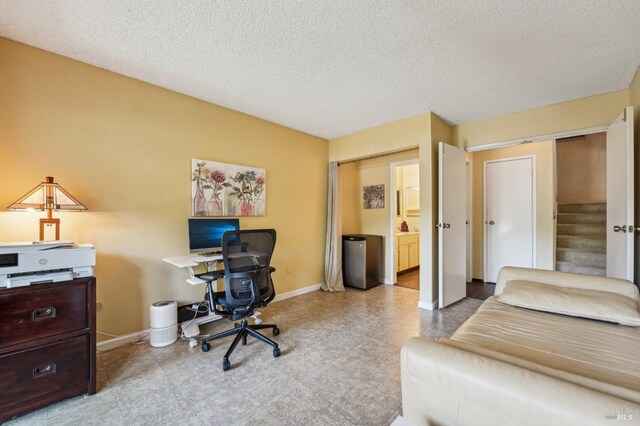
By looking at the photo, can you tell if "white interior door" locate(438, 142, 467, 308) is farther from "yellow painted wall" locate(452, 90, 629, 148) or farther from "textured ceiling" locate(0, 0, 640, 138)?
"textured ceiling" locate(0, 0, 640, 138)

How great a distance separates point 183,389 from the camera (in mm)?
1813

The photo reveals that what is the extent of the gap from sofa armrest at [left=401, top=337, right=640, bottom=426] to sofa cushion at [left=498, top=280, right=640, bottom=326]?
1234 mm

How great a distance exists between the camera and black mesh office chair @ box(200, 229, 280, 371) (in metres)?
2.16

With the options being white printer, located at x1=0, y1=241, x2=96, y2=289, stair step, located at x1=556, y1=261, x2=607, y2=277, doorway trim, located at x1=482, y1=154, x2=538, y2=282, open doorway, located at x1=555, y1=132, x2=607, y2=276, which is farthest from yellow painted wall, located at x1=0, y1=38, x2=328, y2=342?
open doorway, located at x1=555, y1=132, x2=607, y2=276

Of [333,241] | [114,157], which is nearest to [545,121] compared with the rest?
[333,241]

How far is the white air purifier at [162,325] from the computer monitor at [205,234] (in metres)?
0.57

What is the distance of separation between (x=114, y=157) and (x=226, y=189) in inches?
42.0

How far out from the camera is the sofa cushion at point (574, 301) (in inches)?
60.0

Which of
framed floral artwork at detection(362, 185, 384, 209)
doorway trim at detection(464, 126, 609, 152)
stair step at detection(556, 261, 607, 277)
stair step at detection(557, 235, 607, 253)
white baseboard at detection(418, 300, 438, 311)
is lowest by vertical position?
white baseboard at detection(418, 300, 438, 311)

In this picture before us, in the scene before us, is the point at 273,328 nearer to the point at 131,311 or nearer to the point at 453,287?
→ the point at 131,311

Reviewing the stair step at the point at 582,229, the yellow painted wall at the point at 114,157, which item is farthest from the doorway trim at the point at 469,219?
the yellow painted wall at the point at 114,157

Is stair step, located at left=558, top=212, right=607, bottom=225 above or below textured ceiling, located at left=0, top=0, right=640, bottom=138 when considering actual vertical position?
below

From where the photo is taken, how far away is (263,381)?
6.22 feet

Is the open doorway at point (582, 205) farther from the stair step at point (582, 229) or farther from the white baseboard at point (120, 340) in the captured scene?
the white baseboard at point (120, 340)
